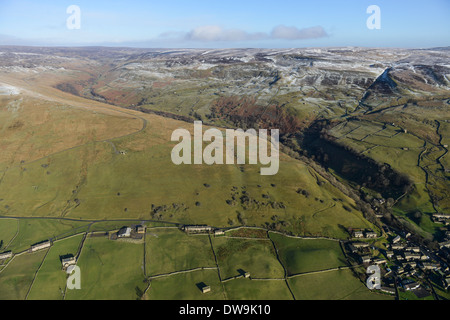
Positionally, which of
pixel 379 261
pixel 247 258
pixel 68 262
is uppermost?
pixel 68 262

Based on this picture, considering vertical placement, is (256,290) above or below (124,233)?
below

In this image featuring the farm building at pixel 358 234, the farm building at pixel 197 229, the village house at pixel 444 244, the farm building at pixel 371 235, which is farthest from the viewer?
the farm building at pixel 371 235

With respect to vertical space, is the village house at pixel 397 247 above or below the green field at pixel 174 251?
below

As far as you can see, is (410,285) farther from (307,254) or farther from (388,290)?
(307,254)

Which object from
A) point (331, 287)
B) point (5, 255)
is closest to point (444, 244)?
point (331, 287)

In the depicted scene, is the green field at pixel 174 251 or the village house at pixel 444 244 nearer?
the green field at pixel 174 251

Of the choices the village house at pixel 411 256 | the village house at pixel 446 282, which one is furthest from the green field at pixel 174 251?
the village house at pixel 446 282

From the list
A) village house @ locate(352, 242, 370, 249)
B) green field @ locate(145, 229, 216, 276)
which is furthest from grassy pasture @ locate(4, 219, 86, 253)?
village house @ locate(352, 242, 370, 249)

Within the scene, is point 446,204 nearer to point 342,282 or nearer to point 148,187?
point 342,282

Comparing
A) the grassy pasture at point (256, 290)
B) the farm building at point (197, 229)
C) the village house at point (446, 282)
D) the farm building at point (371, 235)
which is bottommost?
the village house at point (446, 282)

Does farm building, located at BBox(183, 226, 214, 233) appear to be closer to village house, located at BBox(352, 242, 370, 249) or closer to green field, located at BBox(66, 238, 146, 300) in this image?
green field, located at BBox(66, 238, 146, 300)

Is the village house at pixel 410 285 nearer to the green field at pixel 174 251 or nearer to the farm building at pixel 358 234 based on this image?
the farm building at pixel 358 234
